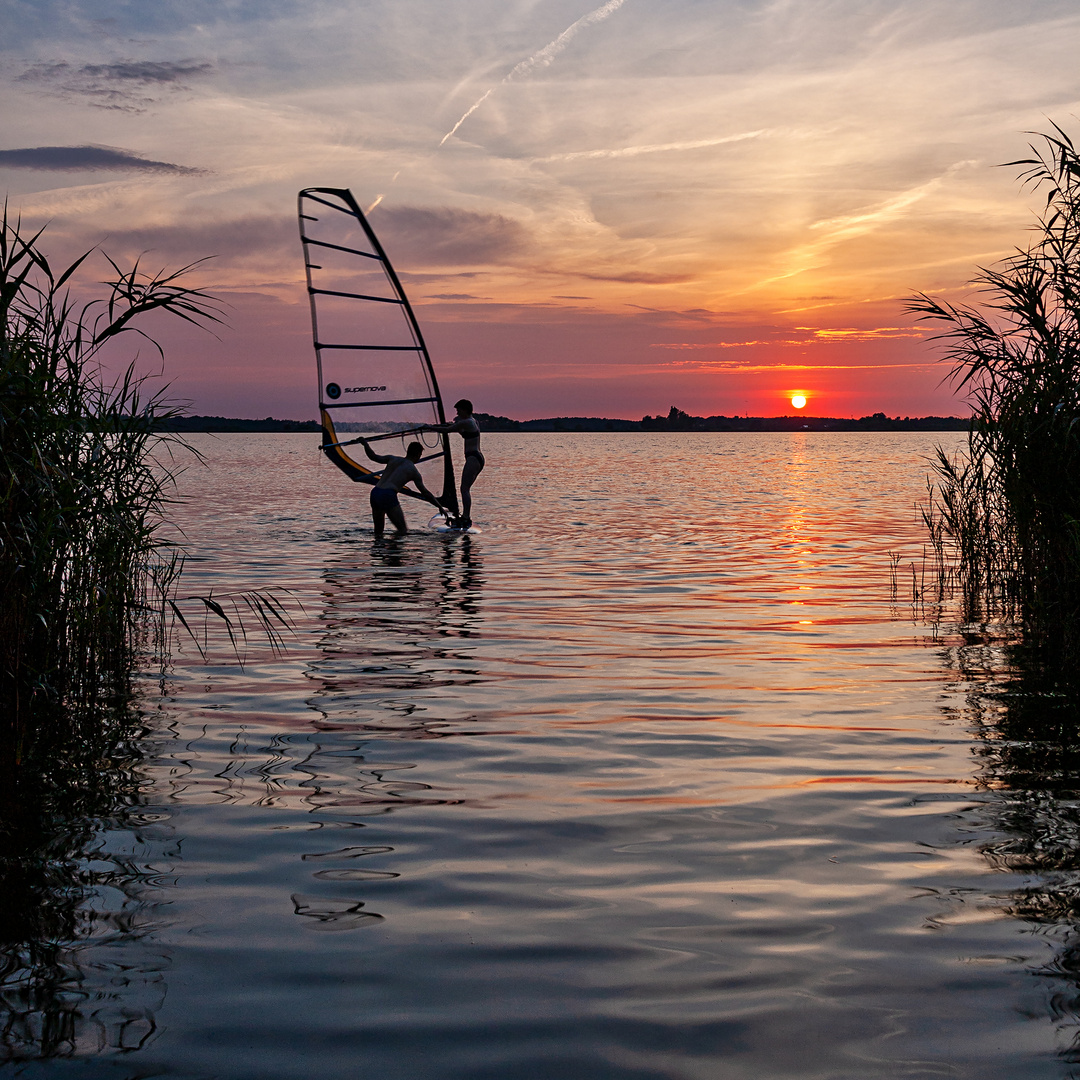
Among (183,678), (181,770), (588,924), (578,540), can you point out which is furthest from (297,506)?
(588,924)

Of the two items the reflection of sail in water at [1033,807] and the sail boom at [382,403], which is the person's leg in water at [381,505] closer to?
the sail boom at [382,403]

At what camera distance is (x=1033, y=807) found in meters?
5.32

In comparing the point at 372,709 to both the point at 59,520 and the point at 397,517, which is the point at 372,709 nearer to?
the point at 59,520

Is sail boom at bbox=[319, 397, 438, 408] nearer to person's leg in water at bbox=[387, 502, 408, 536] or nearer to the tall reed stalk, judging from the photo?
person's leg in water at bbox=[387, 502, 408, 536]

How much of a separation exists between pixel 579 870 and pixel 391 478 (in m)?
15.8

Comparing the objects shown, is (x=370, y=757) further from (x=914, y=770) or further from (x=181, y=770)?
(x=914, y=770)

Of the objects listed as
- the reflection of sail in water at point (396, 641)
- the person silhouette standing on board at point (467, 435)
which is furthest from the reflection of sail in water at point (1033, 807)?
the person silhouette standing on board at point (467, 435)

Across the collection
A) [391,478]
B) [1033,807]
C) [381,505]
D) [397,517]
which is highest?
[391,478]

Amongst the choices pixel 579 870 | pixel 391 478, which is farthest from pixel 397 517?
pixel 579 870

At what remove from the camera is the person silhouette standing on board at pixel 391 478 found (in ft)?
64.4

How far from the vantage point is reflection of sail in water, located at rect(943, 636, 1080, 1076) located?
12.1 ft

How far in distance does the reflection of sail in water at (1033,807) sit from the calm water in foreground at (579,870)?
2 cm

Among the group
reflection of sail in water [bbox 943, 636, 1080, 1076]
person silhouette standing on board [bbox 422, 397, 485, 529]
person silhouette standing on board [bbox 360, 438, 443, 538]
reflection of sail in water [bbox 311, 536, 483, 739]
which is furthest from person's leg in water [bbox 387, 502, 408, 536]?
reflection of sail in water [bbox 943, 636, 1080, 1076]

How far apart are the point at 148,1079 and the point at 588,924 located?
1604mm
